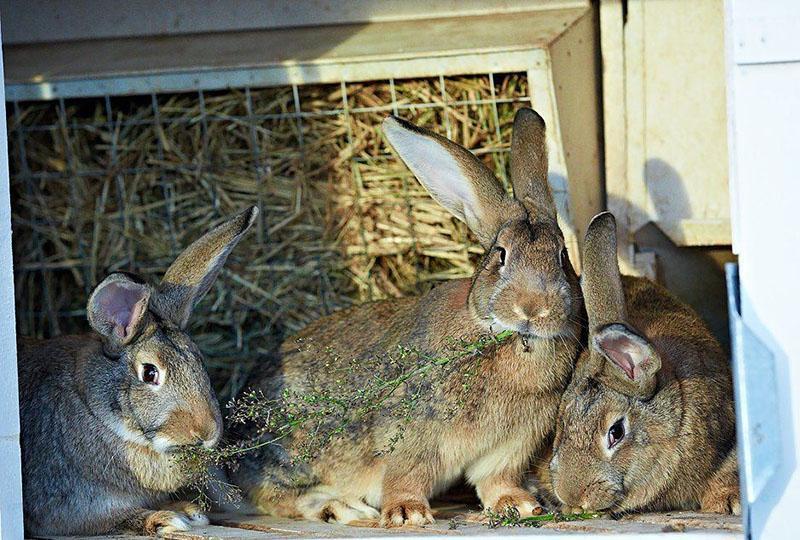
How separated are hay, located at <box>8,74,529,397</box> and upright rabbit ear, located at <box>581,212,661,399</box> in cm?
144

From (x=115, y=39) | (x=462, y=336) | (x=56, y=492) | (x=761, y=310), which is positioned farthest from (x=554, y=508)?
(x=115, y=39)

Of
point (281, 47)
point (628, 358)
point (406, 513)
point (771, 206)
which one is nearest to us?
point (771, 206)

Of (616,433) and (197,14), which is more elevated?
(197,14)

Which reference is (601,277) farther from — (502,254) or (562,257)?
(502,254)

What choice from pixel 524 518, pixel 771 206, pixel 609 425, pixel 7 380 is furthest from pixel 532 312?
pixel 7 380

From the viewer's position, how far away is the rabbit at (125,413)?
4.30 meters

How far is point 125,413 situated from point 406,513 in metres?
1.08

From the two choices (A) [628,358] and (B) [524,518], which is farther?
(B) [524,518]

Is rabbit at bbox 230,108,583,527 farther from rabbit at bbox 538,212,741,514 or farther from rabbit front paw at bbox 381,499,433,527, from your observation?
rabbit at bbox 538,212,741,514

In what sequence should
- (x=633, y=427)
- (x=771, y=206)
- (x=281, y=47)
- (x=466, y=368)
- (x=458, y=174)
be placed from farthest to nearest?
(x=281, y=47) < (x=458, y=174) < (x=466, y=368) < (x=633, y=427) < (x=771, y=206)

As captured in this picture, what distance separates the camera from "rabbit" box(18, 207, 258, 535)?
169 inches

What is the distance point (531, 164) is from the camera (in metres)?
4.72

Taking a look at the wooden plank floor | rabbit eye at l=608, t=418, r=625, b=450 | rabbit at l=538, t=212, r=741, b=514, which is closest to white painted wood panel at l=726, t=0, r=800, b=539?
the wooden plank floor

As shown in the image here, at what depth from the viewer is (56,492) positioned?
443 cm
